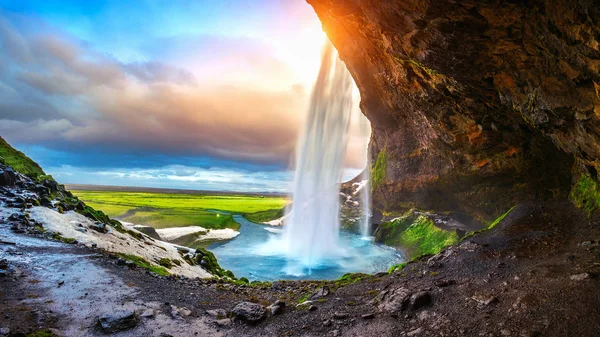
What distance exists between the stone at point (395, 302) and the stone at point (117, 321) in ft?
26.9

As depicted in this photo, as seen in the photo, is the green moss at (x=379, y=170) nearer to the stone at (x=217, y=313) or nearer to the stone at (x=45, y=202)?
the stone at (x=217, y=313)

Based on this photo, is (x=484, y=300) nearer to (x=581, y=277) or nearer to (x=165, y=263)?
(x=581, y=277)

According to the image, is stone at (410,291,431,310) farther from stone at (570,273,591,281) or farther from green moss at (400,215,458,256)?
green moss at (400,215,458,256)


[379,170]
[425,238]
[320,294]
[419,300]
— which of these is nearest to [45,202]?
[320,294]

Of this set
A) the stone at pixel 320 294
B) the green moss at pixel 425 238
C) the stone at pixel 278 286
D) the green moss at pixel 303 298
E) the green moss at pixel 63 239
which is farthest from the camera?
the green moss at pixel 425 238

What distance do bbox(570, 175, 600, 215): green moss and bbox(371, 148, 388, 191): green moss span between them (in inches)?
1184

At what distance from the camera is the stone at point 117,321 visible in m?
9.02

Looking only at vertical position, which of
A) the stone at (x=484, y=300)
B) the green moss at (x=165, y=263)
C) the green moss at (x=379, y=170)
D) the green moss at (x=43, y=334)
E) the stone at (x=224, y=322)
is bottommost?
the green moss at (x=165, y=263)

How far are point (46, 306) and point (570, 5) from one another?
19.5 metres

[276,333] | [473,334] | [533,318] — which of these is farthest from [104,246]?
[533,318]

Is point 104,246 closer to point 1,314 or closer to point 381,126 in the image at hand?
point 1,314

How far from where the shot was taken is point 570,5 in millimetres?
9141

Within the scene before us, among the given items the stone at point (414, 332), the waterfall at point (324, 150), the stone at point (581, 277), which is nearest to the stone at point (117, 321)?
the stone at point (414, 332)

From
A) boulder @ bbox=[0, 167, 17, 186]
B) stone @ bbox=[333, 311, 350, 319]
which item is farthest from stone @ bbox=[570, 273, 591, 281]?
boulder @ bbox=[0, 167, 17, 186]
